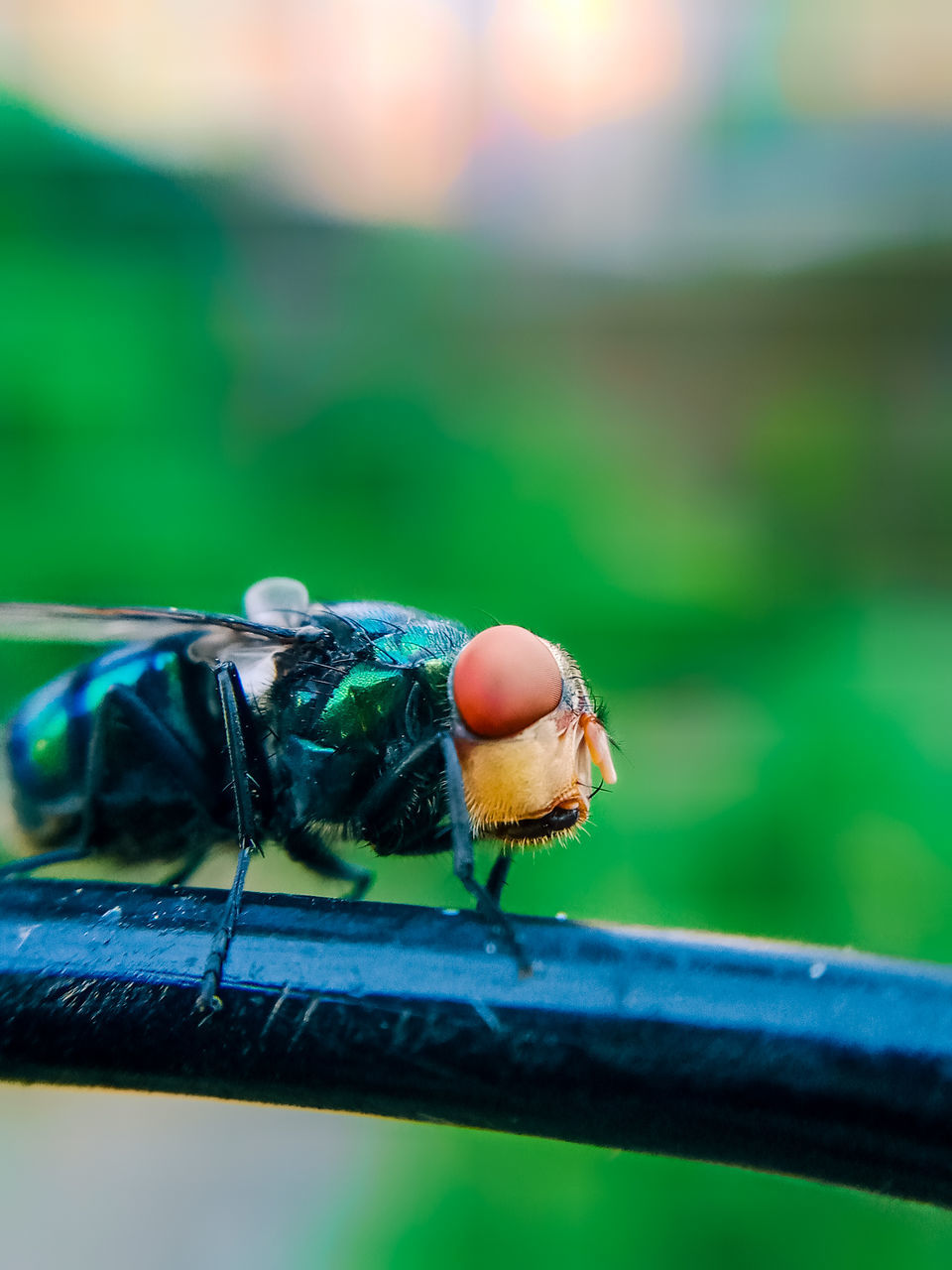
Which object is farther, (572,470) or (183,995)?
(572,470)

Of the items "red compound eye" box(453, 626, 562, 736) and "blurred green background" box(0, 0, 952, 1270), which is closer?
"red compound eye" box(453, 626, 562, 736)

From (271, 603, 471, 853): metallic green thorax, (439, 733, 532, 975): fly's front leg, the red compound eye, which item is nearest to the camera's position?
(439, 733, 532, 975): fly's front leg

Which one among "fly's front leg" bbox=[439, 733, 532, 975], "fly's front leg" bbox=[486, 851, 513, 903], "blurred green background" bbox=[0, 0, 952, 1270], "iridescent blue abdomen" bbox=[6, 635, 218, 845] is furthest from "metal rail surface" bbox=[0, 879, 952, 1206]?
"blurred green background" bbox=[0, 0, 952, 1270]

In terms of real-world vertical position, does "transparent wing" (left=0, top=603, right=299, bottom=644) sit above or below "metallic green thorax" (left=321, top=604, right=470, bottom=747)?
above

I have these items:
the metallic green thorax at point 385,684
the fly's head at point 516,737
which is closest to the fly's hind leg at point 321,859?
the metallic green thorax at point 385,684

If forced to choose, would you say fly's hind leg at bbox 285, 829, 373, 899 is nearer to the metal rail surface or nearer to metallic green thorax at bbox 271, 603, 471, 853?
metallic green thorax at bbox 271, 603, 471, 853

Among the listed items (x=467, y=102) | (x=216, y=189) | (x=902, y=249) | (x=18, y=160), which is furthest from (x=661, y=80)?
(x=18, y=160)

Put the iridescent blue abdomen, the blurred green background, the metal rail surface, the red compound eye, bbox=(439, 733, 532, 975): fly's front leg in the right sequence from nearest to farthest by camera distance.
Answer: the metal rail surface → bbox=(439, 733, 532, 975): fly's front leg → the red compound eye → the iridescent blue abdomen → the blurred green background

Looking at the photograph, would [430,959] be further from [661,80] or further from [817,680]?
[661,80]
